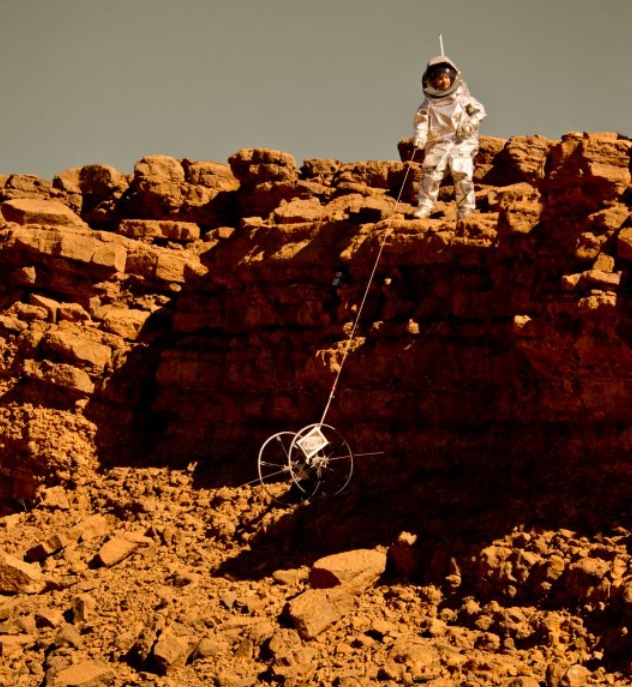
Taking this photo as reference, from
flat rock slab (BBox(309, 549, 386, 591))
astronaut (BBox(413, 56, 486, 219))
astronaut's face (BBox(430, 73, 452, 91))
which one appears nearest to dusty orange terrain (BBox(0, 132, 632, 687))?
flat rock slab (BBox(309, 549, 386, 591))

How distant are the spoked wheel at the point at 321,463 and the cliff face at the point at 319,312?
27cm

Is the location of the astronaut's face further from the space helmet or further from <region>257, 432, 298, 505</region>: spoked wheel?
<region>257, 432, 298, 505</region>: spoked wheel

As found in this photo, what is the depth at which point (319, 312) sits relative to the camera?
18.8 m

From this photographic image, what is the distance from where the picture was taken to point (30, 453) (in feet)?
66.1

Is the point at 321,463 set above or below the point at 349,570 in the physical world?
above

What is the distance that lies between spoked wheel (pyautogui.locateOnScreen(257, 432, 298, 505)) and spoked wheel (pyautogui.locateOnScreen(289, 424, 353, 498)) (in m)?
0.22

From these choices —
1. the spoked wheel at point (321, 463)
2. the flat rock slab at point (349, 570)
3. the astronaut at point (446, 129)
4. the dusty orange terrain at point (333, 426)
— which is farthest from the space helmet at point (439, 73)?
the flat rock slab at point (349, 570)

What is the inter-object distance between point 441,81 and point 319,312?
12.8ft

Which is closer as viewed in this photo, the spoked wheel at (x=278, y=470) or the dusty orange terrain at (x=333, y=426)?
the dusty orange terrain at (x=333, y=426)

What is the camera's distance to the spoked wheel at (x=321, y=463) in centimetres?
1686

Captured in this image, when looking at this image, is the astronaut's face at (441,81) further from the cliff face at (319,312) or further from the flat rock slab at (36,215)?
the flat rock slab at (36,215)

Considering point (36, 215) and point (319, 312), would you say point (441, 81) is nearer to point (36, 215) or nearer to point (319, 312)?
point (319, 312)

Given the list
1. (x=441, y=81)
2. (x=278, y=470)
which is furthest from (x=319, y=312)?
(x=441, y=81)

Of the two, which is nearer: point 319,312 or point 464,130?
point 464,130
